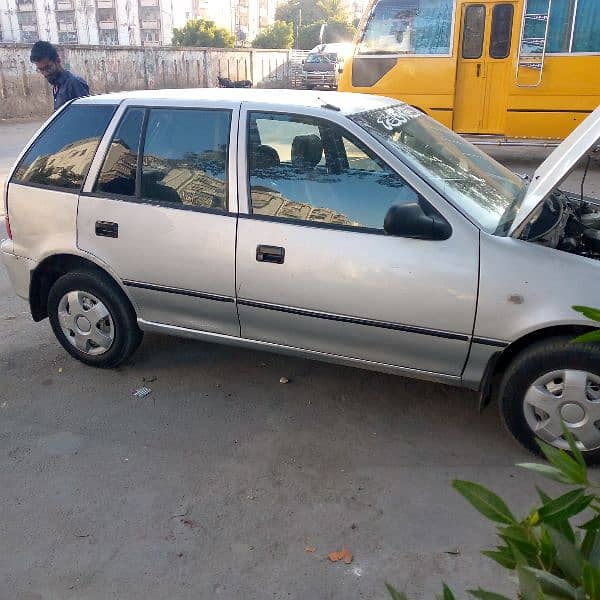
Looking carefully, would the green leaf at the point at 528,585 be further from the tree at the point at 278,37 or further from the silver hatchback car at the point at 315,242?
the tree at the point at 278,37

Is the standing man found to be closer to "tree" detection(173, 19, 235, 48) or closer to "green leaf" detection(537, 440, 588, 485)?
"green leaf" detection(537, 440, 588, 485)

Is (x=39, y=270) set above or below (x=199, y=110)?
below

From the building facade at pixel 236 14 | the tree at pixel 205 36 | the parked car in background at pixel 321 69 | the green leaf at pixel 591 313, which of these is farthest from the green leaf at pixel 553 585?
the building facade at pixel 236 14

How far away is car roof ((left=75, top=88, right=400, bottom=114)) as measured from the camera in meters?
3.34

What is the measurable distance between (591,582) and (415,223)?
2234 mm

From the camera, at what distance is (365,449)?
10.4 ft

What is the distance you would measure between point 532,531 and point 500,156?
11591 millimetres

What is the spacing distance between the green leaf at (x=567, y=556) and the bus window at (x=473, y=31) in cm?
986

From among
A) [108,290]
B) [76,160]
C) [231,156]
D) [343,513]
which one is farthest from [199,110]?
[343,513]

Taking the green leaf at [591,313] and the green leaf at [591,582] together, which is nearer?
the green leaf at [591,582]

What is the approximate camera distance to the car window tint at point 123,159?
11.7ft

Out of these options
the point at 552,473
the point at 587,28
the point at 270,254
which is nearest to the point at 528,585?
the point at 552,473

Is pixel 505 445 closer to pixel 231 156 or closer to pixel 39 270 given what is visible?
pixel 231 156

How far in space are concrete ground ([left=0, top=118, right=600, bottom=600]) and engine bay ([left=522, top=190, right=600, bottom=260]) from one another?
1077mm
